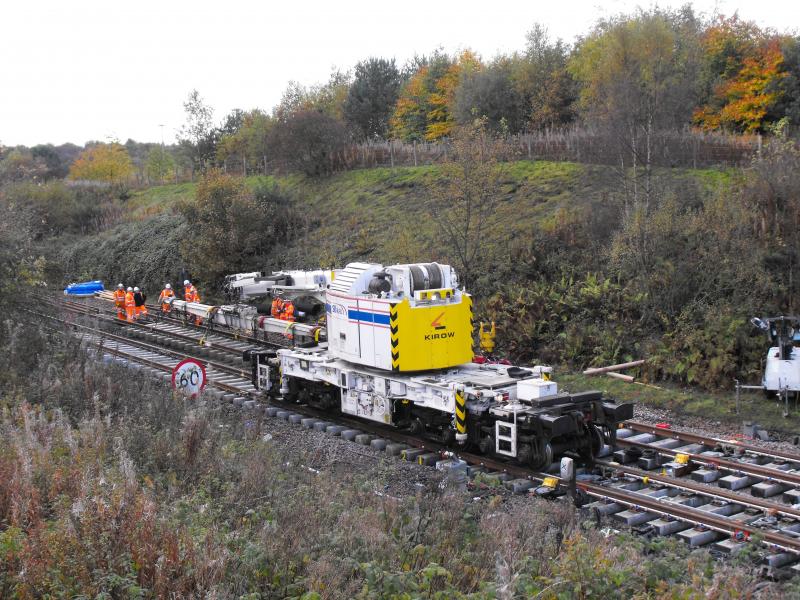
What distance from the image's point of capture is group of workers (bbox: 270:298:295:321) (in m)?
20.7

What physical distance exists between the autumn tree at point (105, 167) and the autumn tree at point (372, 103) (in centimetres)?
2137

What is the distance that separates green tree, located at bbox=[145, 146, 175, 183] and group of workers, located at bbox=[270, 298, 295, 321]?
39296mm

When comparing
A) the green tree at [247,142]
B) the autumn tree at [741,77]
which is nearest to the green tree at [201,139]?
the green tree at [247,142]

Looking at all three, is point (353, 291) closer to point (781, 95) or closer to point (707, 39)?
point (781, 95)

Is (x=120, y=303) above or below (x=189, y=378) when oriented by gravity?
below

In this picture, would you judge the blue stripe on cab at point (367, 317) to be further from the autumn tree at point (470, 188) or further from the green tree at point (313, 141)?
the green tree at point (313, 141)

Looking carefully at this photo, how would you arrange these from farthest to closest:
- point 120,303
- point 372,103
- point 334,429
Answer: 1. point 372,103
2. point 120,303
3. point 334,429

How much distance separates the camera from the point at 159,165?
67.8 meters

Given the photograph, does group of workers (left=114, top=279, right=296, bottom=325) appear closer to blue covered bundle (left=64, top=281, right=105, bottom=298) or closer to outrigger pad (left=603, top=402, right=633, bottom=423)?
blue covered bundle (left=64, top=281, right=105, bottom=298)

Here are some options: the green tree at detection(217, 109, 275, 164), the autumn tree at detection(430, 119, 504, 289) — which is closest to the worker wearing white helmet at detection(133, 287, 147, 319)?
the autumn tree at detection(430, 119, 504, 289)

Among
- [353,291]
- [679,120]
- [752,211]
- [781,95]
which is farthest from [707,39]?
[353,291]

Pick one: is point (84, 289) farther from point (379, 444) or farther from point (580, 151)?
point (379, 444)

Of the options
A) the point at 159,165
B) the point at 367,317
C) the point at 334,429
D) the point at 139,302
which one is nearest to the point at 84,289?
the point at 139,302

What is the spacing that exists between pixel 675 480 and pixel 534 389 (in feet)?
7.42
